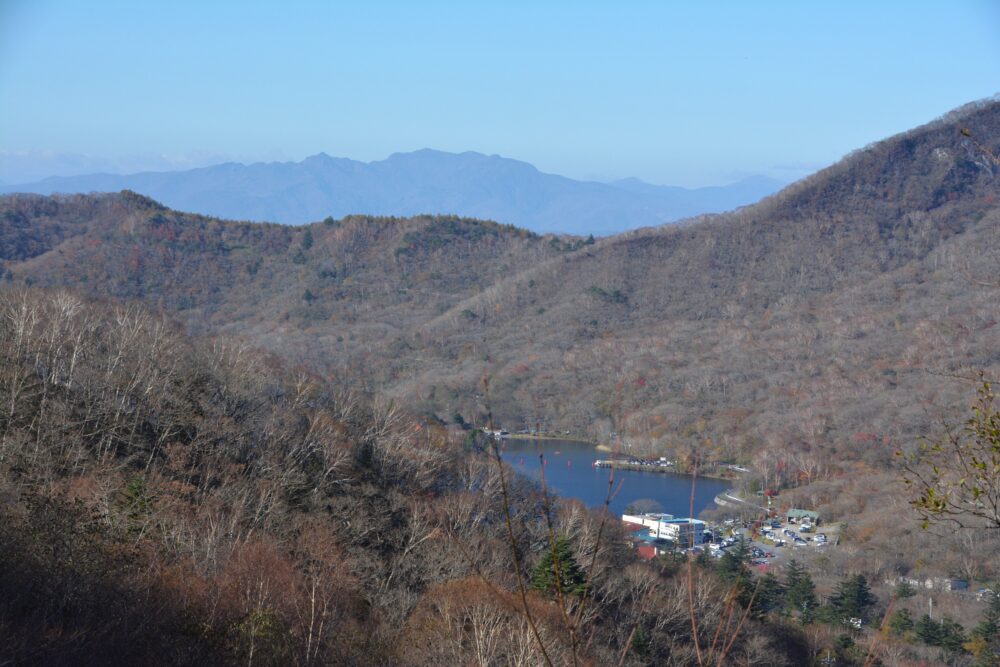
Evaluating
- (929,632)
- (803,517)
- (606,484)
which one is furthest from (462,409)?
(929,632)

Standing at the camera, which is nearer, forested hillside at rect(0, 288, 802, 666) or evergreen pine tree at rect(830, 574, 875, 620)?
forested hillside at rect(0, 288, 802, 666)

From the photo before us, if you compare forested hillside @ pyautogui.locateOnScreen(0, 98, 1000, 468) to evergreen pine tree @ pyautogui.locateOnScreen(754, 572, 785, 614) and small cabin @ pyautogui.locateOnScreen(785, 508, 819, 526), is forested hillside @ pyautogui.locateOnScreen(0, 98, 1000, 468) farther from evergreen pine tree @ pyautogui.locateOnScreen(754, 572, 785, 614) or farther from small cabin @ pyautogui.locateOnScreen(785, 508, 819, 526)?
evergreen pine tree @ pyautogui.locateOnScreen(754, 572, 785, 614)

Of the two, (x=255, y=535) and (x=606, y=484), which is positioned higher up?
(x=255, y=535)

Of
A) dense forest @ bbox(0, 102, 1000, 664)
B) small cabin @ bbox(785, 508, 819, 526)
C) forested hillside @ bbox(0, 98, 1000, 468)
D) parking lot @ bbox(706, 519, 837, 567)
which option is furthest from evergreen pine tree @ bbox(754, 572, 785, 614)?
forested hillside @ bbox(0, 98, 1000, 468)

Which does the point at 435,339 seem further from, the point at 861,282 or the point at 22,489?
the point at 22,489

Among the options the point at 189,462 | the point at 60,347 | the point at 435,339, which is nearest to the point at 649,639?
the point at 189,462

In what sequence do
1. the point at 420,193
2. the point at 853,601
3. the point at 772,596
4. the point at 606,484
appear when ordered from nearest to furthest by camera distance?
the point at 853,601
the point at 772,596
the point at 606,484
the point at 420,193

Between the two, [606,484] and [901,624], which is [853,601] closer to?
[901,624]
